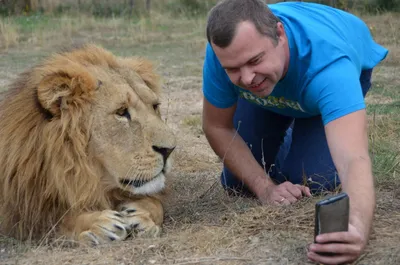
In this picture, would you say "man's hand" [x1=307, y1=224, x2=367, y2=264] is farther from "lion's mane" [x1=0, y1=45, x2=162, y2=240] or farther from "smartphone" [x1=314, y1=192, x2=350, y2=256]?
"lion's mane" [x1=0, y1=45, x2=162, y2=240]

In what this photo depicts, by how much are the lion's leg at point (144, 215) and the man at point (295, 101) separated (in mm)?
606

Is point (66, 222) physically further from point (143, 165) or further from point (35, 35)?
point (35, 35)

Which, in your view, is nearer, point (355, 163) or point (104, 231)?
point (355, 163)

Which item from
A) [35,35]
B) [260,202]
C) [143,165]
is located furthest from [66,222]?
[35,35]

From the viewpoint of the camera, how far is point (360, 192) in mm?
2607

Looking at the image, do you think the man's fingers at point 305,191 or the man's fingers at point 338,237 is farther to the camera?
the man's fingers at point 305,191

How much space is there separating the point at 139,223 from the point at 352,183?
977mm

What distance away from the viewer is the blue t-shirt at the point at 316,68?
2916 millimetres

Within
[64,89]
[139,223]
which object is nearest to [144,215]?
[139,223]

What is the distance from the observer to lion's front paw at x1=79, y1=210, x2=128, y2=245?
297 centimetres

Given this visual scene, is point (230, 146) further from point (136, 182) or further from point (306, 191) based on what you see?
point (136, 182)

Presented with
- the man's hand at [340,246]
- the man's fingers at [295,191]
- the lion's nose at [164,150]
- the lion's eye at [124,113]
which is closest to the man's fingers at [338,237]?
the man's hand at [340,246]

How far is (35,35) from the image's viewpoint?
1371cm

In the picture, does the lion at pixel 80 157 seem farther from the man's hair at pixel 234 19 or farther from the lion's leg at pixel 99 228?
the man's hair at pixel 234 19
